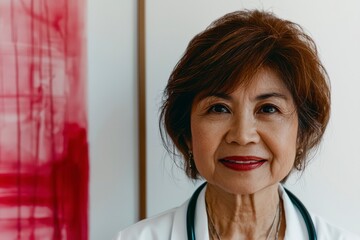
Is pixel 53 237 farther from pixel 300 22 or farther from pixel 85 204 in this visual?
pixel 300 22

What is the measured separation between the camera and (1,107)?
2.44ft

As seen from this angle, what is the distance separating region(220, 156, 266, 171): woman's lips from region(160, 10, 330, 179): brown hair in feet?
0.35

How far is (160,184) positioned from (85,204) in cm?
16

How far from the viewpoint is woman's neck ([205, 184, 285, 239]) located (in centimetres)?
82

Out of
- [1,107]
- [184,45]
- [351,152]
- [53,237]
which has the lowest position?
[53,237]

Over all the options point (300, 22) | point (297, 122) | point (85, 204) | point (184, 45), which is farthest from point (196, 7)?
point (85, 204)

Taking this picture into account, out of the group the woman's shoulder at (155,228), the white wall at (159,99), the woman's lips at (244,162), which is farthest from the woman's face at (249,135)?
the white wall at (159,99)

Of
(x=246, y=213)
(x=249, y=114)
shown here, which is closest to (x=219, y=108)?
(x=249, y=114)

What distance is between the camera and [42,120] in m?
0.80

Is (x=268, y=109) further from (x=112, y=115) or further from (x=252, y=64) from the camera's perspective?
(x=112, y=115)

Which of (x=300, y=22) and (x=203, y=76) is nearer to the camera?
(x=203, y=76)

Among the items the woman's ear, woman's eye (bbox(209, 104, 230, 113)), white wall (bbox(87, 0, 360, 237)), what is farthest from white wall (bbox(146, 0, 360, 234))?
woman's eye (bbox(209, 104, 230, 113))

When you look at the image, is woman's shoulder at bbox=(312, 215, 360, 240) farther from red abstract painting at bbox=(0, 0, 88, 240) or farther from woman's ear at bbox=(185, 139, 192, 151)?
red abstract painting at bbox=(0, 0, 88, 240)

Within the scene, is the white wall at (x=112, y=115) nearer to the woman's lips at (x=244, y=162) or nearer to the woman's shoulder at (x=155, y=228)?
the woman's shoulder at (x=155, y=228)
